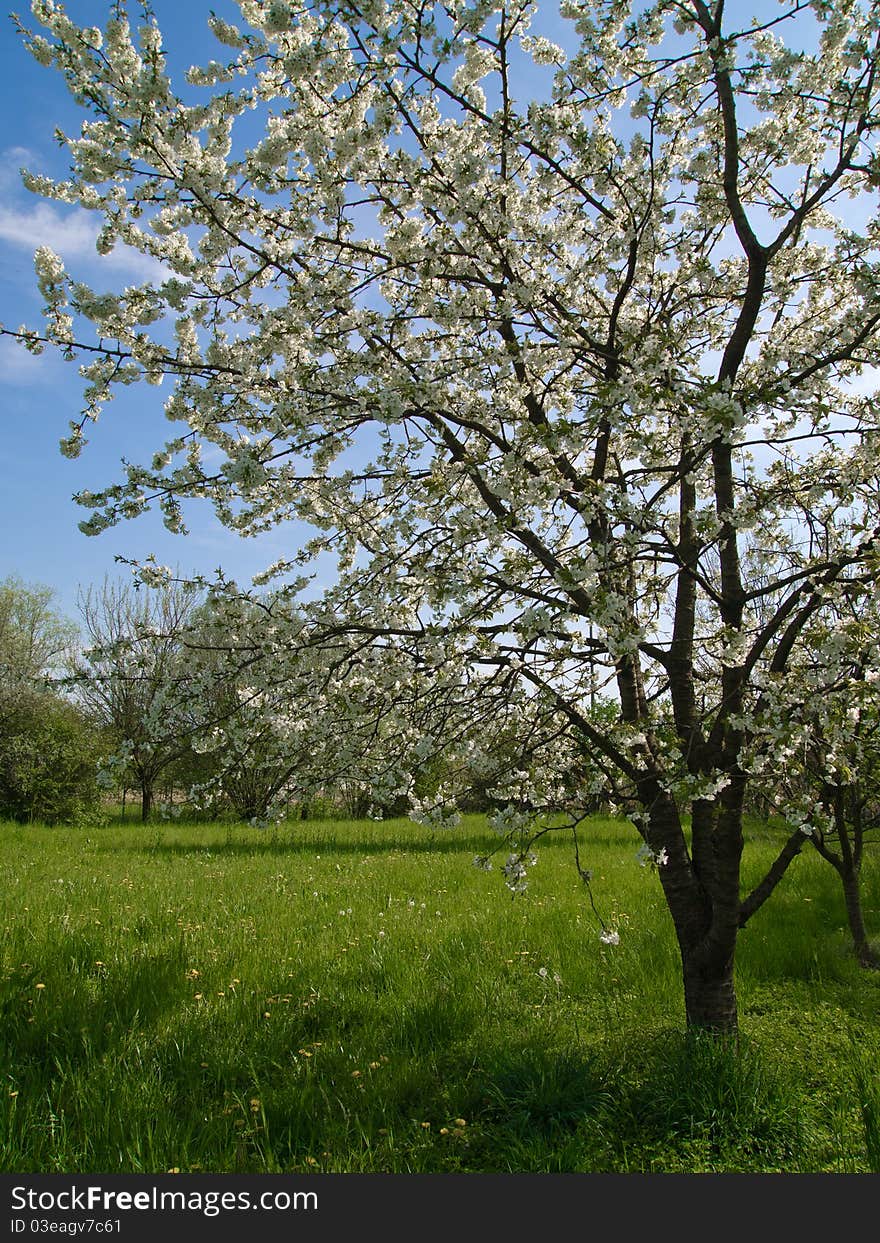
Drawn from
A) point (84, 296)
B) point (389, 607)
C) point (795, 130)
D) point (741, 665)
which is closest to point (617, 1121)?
Result: point (741, 665)

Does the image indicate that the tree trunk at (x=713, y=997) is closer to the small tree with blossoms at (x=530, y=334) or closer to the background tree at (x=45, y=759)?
the small tree with blossoms at (x=530, y=334)

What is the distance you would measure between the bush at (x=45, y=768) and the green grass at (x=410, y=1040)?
1135 cm

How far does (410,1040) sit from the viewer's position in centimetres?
452

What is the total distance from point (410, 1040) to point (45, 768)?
16.9 metres

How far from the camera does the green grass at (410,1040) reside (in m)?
3.36

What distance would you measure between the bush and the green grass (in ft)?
37.2

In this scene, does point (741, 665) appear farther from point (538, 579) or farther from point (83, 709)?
point (83, 709)

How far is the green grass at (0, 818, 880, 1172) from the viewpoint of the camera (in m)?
3.36

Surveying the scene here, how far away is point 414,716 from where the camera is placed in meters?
5.05

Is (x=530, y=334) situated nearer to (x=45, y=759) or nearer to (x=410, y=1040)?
(x=410, y=1040)

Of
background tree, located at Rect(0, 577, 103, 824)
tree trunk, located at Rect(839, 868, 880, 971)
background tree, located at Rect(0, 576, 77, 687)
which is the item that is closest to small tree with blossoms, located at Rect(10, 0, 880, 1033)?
tree trunk, located at Rect(839, 868, 880, 971)

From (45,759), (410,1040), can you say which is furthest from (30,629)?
(410,1040)

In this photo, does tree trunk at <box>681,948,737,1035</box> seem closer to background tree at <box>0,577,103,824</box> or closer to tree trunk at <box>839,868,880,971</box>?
tree trunk at <box>839,868,880,971</box>

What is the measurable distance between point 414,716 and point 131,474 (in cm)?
245
